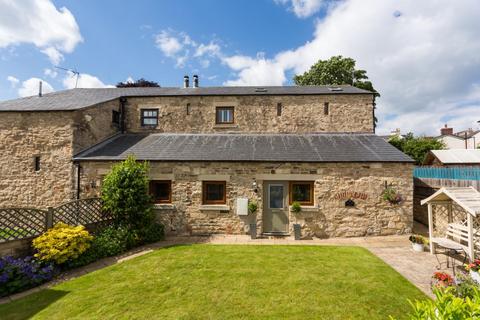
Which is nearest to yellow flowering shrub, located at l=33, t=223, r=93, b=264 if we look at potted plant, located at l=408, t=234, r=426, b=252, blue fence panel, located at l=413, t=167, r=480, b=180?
potted plant, located at l=408, t=234, r=426, b=252

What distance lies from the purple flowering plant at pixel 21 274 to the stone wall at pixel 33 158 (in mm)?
4892

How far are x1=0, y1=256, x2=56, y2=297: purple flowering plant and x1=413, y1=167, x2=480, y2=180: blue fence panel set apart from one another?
14.6 meters

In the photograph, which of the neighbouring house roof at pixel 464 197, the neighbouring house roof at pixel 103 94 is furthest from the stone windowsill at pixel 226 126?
the neighbouring house roof at pixel 464 197

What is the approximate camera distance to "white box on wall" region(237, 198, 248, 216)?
30.4ft

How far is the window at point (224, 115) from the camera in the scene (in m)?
12.9

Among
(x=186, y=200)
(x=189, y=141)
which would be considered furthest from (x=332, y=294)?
(x=189, y=141)

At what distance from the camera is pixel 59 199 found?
1008cm

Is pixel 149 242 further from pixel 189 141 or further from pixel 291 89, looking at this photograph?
pixel 291 89

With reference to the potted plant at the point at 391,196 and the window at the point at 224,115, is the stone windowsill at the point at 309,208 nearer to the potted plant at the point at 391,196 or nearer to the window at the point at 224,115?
the potted plant at the point at 391,196

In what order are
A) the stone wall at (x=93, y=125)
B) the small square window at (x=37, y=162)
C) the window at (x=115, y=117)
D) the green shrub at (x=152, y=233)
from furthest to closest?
the window at (x=115, y=117)
the stone wall at (x=93, y=125)
the small square window at (x=37, y=162)
the green shrub at (x=152, y=233)

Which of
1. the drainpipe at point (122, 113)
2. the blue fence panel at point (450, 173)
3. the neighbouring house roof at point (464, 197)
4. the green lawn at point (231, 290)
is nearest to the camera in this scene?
the green lawn at point (231, 290)

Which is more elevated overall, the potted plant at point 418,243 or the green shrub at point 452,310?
the green shrub at point 452,310

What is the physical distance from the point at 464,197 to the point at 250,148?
7.97 m

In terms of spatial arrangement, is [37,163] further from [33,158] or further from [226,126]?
[226,126]
